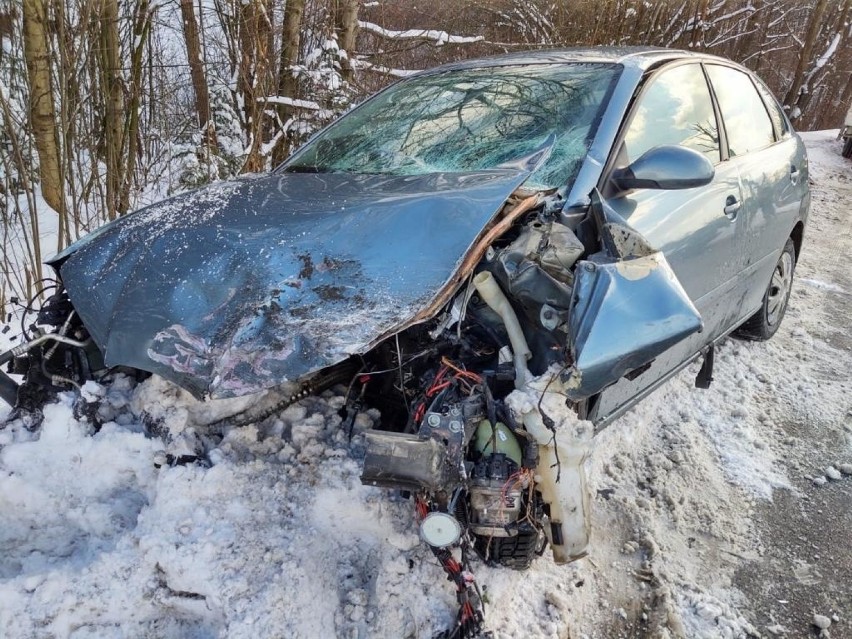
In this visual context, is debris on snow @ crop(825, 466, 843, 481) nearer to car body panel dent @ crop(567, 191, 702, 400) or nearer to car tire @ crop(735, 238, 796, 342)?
car tire @ crop(735, 238, 796, 342)

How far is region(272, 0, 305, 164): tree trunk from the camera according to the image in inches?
248

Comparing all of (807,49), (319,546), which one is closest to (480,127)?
(319,546)

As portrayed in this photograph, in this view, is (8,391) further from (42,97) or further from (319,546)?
(42,97)

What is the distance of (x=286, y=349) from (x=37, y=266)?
3.83 meters

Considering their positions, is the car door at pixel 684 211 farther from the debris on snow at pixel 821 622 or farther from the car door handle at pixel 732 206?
the debris on snow at pixel 821 622

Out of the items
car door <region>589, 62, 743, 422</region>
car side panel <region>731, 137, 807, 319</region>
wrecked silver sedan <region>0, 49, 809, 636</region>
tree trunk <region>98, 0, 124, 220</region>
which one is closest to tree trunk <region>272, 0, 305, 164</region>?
tree trunk <region>98, 0, 124, 220</region>

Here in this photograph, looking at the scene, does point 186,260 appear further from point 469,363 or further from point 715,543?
point 715,543

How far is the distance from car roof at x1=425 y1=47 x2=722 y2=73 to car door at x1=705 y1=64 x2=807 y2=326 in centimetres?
36

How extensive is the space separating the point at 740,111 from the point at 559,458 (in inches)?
106

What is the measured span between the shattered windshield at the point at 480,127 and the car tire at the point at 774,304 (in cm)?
207

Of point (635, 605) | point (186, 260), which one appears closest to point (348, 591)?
point (635, 605)

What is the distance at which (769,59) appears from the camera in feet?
61.9

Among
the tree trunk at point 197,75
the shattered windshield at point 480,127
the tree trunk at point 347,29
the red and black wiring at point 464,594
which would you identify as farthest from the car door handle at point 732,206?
the tree trunk at point 347,29

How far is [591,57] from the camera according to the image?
289 centimetres
